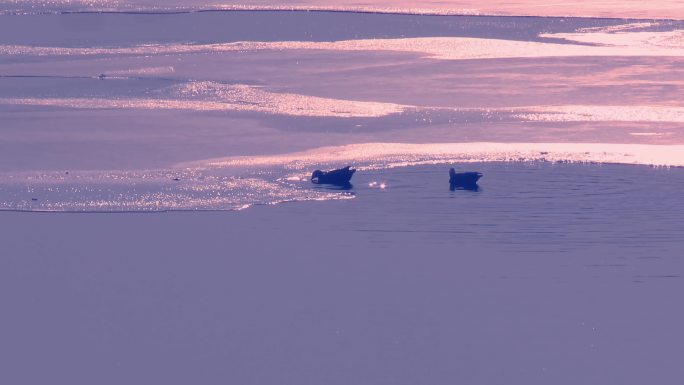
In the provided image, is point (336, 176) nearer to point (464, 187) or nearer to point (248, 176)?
point (248, 176)

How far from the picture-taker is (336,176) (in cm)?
1289

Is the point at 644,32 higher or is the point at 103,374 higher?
the point at 103,374

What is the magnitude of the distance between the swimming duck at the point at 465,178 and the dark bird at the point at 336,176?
90cm

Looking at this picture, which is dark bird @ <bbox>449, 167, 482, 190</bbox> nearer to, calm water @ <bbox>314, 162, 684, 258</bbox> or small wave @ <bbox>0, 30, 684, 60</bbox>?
calm water @ <bbox>314, 162, 684, 258</bbox>

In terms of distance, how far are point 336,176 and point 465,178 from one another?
113 centimetres

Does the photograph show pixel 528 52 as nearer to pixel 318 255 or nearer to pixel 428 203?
pixel 428 203

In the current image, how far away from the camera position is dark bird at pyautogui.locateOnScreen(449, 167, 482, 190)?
497 inches

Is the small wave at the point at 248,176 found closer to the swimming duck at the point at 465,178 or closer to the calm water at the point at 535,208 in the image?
the calm water at the point at 535,208

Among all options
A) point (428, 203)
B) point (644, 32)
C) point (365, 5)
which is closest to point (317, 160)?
point (428, 203)

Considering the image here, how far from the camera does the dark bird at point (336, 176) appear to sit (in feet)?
42.2

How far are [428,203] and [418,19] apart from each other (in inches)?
600

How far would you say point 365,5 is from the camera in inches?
1165

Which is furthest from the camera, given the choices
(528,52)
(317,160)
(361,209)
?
(528,52)

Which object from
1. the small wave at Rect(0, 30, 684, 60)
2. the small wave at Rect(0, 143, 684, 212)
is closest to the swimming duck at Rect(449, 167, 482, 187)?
the small wave at Rect(0, 143, 684, 212)
